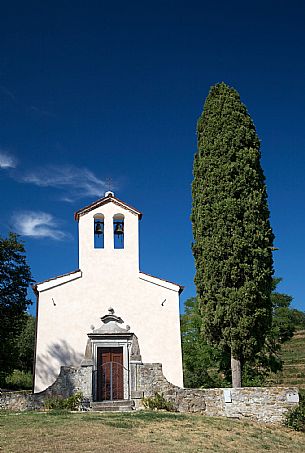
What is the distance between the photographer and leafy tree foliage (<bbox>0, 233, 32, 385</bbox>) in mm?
23031

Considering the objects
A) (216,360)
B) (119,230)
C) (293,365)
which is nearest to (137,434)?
(119,230)

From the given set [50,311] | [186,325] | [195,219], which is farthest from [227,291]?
[186,325]

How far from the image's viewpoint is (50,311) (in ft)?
67.3

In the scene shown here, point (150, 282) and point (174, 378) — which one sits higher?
point (150, 282)

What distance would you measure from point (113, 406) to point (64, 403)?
1.87 m

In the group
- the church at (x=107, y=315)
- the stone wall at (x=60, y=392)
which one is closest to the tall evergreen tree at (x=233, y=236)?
the church at (x=107, y=315)

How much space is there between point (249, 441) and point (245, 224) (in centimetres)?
814

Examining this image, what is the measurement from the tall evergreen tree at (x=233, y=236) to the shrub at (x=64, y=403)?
549 centimetres

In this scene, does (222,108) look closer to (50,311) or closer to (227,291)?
(227,291)

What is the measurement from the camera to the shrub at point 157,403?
18.1 meters

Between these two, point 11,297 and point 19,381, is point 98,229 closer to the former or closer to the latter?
point 11,297

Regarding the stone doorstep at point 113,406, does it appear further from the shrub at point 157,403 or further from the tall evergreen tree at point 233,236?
the tall evergreen tree at point 233,236

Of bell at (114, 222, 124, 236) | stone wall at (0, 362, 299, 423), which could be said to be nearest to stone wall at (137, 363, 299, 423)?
stone wall at (0, 362, 299, 423)

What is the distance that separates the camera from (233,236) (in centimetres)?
1902
